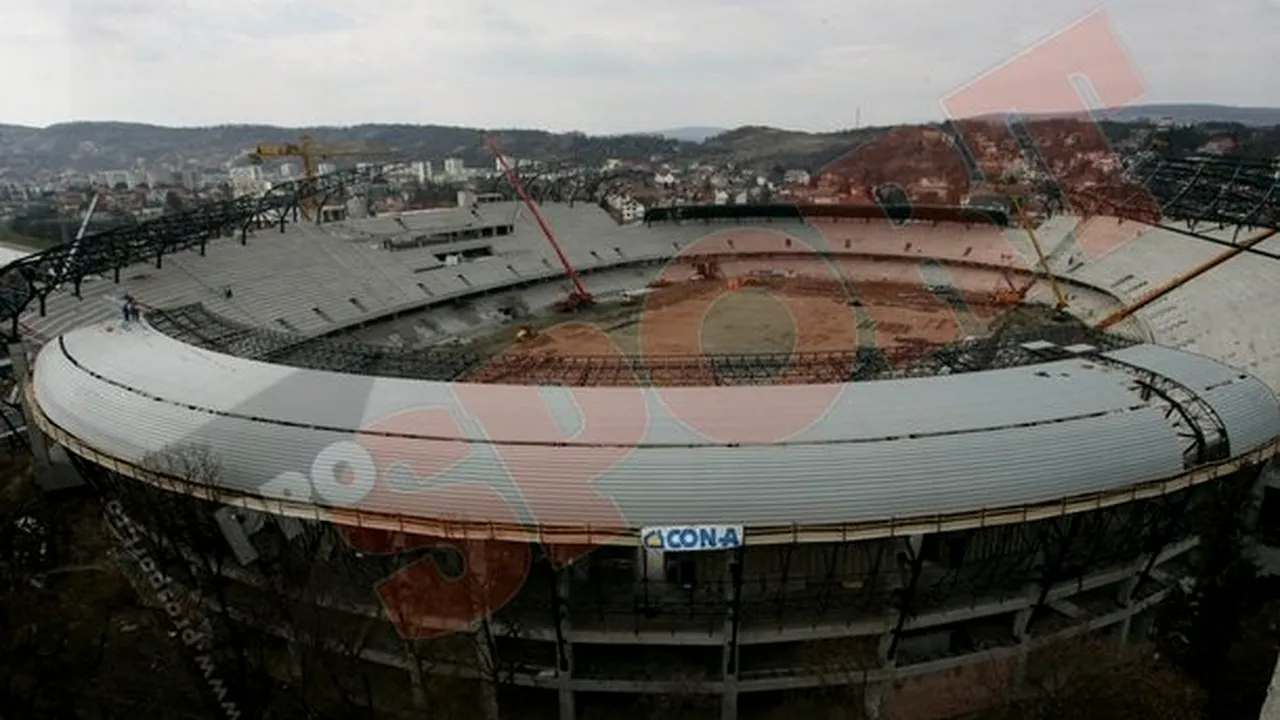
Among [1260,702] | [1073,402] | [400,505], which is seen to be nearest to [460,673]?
[400,505]

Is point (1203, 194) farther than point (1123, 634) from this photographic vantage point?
Yes

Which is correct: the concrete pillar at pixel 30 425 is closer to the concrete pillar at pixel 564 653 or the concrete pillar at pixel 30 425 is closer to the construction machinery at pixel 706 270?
the concrete pillar at pixel 564 653

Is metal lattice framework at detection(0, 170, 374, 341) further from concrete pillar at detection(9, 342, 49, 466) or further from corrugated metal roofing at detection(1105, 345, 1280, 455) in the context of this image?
corrugated metal roofing at detection(1105, 345, 1280, 455)

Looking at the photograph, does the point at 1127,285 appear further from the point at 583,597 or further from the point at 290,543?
the point at 290,543

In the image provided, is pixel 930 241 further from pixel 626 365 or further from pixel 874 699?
pixel 874 699

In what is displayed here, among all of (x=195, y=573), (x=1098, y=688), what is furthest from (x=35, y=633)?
(x=1098, y=688)

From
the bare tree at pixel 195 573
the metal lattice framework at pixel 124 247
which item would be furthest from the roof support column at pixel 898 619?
the metal lattice framework at pixel 124 247
